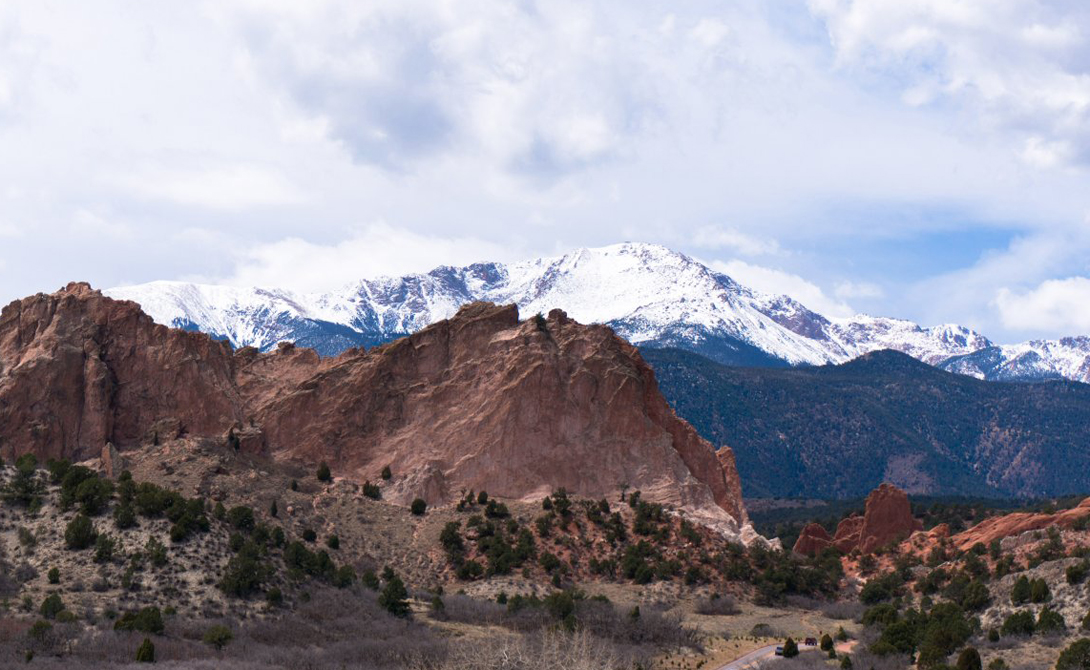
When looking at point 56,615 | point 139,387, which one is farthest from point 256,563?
point 139,387

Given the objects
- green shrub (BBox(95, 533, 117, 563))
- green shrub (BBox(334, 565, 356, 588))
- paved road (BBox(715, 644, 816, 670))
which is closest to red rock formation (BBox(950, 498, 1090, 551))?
paved road (BBox(715, 644, 816, 670))

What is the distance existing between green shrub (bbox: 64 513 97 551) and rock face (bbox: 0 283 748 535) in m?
23.8

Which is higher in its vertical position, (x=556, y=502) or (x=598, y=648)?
(x=556, y=502)

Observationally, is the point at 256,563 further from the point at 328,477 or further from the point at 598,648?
the point at 328,477

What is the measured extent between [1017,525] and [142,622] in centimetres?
7311

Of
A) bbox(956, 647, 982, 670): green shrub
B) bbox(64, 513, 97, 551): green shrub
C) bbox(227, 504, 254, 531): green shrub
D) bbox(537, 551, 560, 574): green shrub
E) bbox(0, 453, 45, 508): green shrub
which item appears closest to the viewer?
bbox(956, 647, 982, 670): green shrub

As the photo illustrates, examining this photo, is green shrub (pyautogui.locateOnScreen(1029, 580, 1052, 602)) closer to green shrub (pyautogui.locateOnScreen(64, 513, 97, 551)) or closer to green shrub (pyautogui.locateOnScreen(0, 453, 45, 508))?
green shrub (pyautogui.locateOnScreen(64, 513, 97, 551))

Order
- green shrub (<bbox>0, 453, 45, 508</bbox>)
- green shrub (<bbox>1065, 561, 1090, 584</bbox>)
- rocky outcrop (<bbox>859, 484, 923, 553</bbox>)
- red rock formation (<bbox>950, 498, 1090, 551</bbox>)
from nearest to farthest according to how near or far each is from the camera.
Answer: green shrub (<bbox>0, 453, 45, 508</bbox>)
green shrub (<bbox>1065, 561, 1090, 584</bbox>)
red rock formation (<bbox>950, 498, 1090, 551</bbox>)
rocky outcrop (<bbox>859, 484, 923, 553</bbox>)

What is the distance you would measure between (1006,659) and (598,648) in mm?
21897

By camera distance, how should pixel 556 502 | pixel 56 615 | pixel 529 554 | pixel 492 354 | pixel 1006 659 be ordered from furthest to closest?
pixel 492 354
pixel 556 502
pixel 529 554
pixel 1006 659
pixel 56 615

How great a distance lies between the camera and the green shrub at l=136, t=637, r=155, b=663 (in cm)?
5069

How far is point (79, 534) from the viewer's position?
207 ft

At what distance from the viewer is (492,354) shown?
95.4 meters

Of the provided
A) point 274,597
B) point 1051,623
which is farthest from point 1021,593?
point 274,597
